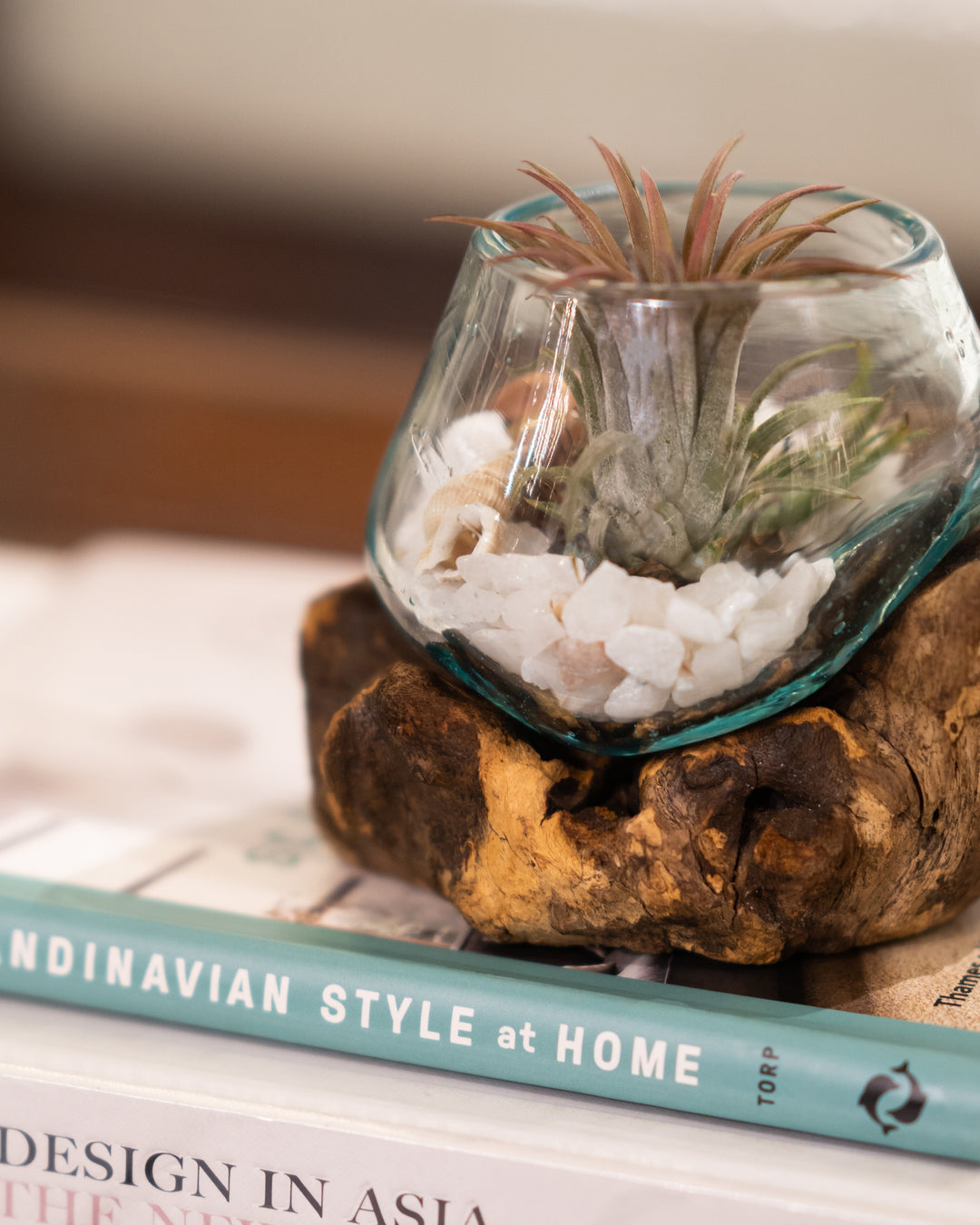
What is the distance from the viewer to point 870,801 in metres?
0.40

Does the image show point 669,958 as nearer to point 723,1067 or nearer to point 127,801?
point 723,1067

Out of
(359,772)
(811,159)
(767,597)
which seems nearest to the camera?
(767,597)

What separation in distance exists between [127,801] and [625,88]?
1.13 metres

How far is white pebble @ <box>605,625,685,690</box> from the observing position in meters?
0.37

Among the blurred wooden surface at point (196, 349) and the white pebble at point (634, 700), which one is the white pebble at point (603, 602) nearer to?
the white pebble at point (634, 700)

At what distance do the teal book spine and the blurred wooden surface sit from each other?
1065 mm

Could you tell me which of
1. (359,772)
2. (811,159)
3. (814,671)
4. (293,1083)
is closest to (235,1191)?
(293,1083)

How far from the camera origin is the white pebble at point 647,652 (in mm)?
367

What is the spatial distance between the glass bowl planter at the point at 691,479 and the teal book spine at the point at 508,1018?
0.10 metres

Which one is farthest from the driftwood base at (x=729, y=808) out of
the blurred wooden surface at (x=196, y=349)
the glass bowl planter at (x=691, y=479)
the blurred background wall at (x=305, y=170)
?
the blurred wooden surface at (x=196, y=349)

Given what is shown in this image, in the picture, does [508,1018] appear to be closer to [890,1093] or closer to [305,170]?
[890,1093]

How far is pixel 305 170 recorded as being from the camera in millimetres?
1474

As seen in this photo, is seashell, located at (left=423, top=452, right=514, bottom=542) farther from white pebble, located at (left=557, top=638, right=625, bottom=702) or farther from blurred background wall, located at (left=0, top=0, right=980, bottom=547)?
blurred background wall, located at (left=0, top=0, right=980, bottom=547)

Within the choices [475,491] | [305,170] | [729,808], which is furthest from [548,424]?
[305,170]
